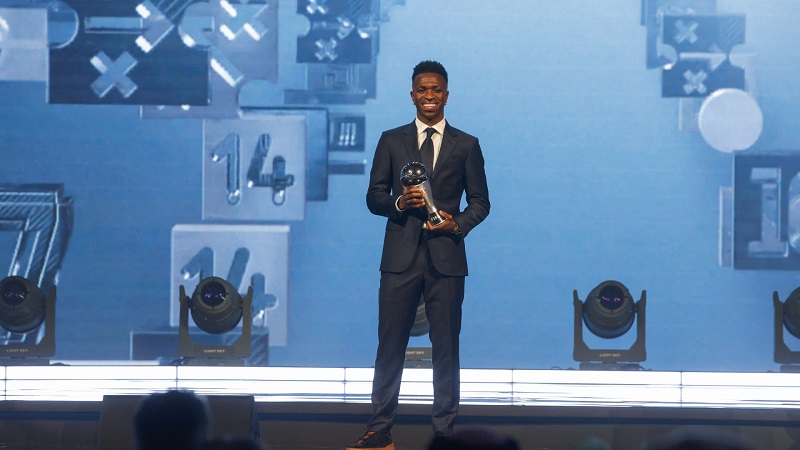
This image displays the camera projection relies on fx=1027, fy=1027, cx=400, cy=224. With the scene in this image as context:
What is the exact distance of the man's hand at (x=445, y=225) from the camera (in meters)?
3.44

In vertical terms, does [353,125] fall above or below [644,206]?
above

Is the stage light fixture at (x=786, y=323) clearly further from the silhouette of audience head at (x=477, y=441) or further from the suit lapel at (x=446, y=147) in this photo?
the silhouette of audience head at (x=477, y=441)

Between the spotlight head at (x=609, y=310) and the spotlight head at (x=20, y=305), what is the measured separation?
2642 millimetres

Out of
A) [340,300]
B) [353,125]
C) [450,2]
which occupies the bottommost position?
[340,300]

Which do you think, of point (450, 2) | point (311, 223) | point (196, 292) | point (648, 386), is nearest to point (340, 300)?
point (311, 223)

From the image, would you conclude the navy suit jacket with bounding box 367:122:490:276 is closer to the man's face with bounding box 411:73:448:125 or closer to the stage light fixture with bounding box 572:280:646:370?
the man's face with bounding box 411:73:448:125

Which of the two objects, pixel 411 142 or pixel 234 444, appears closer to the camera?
pixel 234 444

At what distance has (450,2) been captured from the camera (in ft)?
18.7

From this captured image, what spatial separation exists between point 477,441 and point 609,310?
3.44 m

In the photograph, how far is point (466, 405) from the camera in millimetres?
3834

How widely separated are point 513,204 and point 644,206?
724 mm

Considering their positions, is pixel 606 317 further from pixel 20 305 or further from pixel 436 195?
pixel 20 305

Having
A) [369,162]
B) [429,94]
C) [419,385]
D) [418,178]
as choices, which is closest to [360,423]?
[419,385]

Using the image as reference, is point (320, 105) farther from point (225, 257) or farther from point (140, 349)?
point (140, 349)
